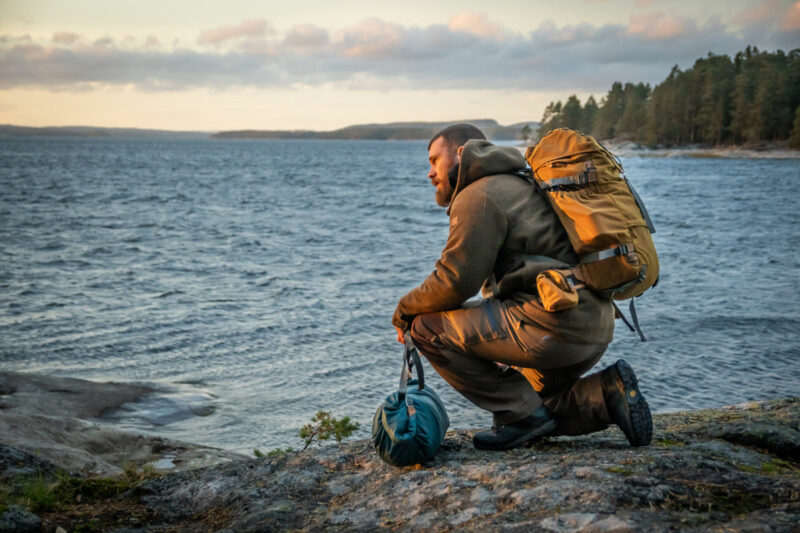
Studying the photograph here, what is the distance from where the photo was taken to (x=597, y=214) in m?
3.64

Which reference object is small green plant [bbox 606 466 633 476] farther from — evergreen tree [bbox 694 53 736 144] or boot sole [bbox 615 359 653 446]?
evergreen tree [bbox 694 53 736 144]

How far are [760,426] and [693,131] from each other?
390ft

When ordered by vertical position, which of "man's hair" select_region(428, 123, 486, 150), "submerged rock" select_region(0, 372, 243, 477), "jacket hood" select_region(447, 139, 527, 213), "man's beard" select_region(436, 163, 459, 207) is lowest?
"submerged rock" select_region(0, 372, 243, 477)

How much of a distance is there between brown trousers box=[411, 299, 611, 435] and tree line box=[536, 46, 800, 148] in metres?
98.1

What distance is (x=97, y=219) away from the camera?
103 feet

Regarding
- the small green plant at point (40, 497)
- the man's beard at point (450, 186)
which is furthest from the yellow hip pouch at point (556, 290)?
the small green plant at point (40, 497)

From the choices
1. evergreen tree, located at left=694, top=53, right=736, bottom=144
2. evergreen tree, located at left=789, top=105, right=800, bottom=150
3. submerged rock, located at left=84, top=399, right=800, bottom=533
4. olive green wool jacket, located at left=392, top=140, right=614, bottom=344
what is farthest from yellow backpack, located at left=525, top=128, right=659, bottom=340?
evergreen tree, located at left=694, top=53, right=736, bottom=144

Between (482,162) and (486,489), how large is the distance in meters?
1.84

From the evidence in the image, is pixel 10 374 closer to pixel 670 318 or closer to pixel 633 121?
pixel 670 318

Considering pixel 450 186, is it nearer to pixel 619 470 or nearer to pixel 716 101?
pixel 619 470

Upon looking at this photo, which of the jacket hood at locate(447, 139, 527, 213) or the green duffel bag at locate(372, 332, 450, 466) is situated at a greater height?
the jacket hood at locate(447, 139, 527, 213)

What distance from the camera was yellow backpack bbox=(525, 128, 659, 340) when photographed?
3.65 m

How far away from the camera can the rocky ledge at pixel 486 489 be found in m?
3.08

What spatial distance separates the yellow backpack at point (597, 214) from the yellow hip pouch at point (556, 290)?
0.52 ft
